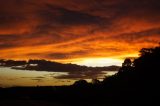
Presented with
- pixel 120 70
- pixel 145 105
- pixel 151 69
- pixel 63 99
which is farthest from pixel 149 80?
pixel 120 70

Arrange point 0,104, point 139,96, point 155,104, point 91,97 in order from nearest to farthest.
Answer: point 0,104
point 155,104
point 139,96
point 91,97

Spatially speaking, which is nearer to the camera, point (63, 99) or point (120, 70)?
point (63, 99)

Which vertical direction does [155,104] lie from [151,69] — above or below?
below

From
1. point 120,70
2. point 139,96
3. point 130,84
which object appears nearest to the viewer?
point 139,96

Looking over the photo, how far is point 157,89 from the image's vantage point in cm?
4562

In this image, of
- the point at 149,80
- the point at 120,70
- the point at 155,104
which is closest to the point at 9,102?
the point at 155,104

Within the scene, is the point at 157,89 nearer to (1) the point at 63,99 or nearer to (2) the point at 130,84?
(2) the point at 130,84

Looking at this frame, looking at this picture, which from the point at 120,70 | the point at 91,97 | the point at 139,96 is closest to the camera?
the point at 139,96

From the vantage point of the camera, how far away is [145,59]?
5228 cm

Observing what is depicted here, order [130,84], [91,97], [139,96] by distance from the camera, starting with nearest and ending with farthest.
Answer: [139,96] → [130,84] → [91,97]

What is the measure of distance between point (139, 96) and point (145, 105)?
140 inches

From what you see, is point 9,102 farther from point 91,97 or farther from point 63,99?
point 91,97

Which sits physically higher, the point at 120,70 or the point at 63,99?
the point at 120,70

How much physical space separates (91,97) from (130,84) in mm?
7582
